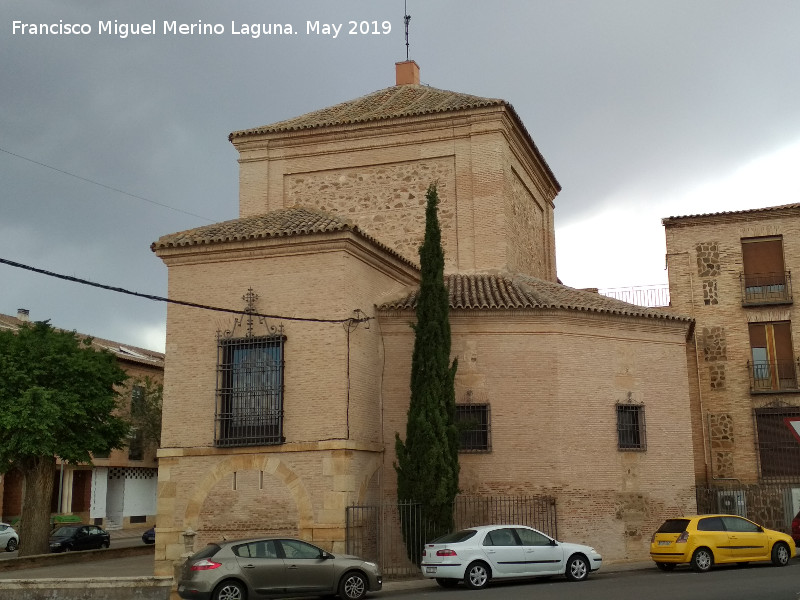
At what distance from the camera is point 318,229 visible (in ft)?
54.0

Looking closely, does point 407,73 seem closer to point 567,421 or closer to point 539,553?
point 567,421

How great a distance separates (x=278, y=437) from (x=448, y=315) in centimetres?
401

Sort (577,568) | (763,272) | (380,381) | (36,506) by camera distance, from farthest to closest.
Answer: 1. (763,272)
2. (36,506)
3. (380,381)
4. (577,568)

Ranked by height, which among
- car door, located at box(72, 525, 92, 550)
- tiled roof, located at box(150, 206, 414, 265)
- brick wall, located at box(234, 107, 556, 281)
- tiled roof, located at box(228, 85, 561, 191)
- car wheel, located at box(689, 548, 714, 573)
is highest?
tiled roof, located at box(228, 85, 561, 191)

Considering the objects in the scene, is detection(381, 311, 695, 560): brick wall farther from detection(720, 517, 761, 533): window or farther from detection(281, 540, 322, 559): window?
detection(281, 540, 322, 559): window

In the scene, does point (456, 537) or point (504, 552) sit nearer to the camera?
point (504, 552)

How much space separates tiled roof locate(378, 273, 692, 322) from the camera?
58.5ft

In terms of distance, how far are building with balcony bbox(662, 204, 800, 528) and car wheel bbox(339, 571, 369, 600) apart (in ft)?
45.5

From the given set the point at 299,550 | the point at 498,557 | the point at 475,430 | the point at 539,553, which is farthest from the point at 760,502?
the point at 299,550

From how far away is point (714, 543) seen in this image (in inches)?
619

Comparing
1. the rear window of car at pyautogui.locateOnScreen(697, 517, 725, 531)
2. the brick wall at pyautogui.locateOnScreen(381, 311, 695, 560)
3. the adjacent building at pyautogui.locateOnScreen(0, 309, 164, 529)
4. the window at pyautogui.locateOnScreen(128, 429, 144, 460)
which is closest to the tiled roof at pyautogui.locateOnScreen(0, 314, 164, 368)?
the adjacent building at pyautogui.locateOnScreen(0, 309, 164, 529)

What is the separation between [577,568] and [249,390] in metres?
6.74

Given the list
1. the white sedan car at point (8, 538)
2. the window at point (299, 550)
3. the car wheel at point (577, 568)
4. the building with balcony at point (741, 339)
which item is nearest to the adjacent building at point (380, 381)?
the car wheel at point (577, 568)

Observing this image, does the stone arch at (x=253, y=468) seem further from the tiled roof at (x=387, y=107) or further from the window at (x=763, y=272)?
the window at (x=763, y=272)
